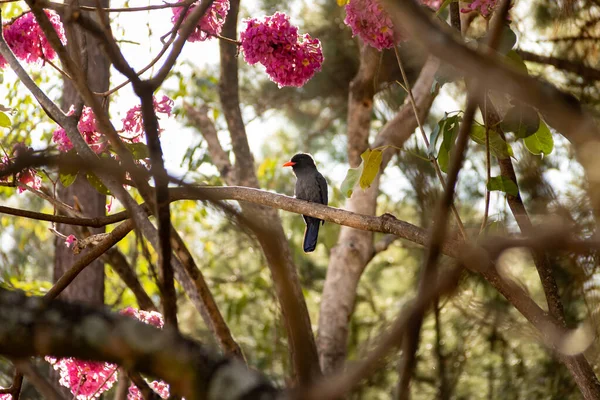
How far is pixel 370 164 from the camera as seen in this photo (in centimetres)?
233

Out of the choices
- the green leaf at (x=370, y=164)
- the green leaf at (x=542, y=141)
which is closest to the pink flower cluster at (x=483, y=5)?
the green leaf at (x=542, y=141)

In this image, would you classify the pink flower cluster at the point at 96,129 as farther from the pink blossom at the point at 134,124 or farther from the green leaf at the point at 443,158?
the green leaf at the point at 443,158

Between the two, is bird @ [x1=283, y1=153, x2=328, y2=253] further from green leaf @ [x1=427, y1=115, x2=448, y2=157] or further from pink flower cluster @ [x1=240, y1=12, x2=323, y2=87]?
green leaf @ [x1=427, y1=115, x2=448, y2=157]

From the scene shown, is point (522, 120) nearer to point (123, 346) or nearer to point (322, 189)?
point (123, 346)

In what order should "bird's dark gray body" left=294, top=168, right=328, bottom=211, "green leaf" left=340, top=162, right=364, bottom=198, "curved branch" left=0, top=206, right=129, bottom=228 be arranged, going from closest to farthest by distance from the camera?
1. "curved branch" left=0, top=206, right=129, bottom=228
2. "green leaf" left=340, top=162, right=364, bottom=198
3. "bird's dark gray body" left=294, top=168, right=328, bottom=211

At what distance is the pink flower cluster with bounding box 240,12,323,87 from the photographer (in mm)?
2535

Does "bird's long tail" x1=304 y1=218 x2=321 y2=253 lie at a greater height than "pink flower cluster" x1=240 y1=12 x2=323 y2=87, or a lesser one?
greater

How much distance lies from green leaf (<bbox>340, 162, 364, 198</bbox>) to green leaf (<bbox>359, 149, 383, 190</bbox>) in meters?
0.05

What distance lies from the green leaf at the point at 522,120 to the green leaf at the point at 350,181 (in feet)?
1.75

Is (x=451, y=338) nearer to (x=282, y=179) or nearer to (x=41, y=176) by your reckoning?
(x=282, y=179)

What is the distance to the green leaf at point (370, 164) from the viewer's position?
2314 mm

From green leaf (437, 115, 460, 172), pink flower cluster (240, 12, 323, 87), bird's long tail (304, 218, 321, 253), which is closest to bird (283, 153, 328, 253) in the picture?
bird's long tail (304, 218, 321, 253)

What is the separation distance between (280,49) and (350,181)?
557 mm

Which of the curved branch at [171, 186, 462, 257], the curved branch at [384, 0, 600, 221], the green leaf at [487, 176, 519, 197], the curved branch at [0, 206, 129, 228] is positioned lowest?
the curved branch at [384, 0, 600, 221]
